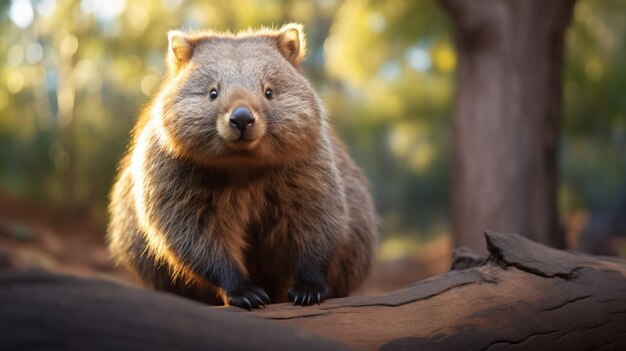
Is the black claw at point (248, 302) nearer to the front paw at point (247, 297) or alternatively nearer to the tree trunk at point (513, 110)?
the front paw at point (247, 297)

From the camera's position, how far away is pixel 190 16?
12523 millimetres

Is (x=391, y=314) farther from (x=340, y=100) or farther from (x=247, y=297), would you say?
(x=340, y=100)

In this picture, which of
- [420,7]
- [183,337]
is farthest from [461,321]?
[420,7]

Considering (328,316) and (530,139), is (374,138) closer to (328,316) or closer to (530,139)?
(530,139)

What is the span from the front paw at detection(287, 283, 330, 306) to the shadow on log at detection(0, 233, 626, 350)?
0.35 ft

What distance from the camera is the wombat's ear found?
422 cm

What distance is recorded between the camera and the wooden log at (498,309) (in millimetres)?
3240

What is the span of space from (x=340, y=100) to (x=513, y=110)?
266 inches

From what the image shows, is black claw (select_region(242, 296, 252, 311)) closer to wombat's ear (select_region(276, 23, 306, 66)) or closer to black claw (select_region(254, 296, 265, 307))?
black claw (select_region(254, 296, 265, 307))

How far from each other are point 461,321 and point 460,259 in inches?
27.2

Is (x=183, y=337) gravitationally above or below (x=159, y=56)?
below

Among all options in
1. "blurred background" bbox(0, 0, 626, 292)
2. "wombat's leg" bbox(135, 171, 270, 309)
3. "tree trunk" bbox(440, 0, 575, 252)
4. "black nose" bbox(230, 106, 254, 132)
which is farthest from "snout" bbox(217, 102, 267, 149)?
"blurred background" bbox(0, 0, 626, 292)

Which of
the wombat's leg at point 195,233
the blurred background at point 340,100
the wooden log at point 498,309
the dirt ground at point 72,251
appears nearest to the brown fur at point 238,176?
the wombat's leg at point 195,233

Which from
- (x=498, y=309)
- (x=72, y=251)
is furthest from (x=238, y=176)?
(x=72, y=251)
